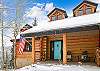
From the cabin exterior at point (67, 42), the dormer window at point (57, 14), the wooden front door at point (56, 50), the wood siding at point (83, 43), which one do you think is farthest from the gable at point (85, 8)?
the wooden front door at point (56, 50)

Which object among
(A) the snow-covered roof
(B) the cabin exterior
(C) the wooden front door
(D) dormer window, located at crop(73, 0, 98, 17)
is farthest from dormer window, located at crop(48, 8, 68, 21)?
(A) the snow-covered roof

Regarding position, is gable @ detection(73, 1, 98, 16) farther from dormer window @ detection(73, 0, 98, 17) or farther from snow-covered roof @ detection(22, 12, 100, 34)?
snow-covered roof @ detection(22, 12, 100, 34)

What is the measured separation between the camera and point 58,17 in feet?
86.8

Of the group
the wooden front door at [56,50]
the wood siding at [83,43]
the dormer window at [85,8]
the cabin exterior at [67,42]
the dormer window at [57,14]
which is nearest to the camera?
the cabin exterior at [67,42]

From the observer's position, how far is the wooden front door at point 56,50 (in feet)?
78.8

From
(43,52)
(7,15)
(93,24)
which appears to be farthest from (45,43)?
(7,15)

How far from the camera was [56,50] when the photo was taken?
961 inches

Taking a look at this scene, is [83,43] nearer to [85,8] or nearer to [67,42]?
[67,42]

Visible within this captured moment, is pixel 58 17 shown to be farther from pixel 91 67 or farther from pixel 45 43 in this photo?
pixel 91 67

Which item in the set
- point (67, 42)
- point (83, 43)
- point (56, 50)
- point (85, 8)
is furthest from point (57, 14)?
point (83, 43)

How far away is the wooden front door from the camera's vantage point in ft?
78.8

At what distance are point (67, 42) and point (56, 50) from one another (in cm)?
185

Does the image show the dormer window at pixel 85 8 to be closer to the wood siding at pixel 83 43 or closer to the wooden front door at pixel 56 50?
the wood siding at pixel 83 43

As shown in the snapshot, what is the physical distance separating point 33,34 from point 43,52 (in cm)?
263
